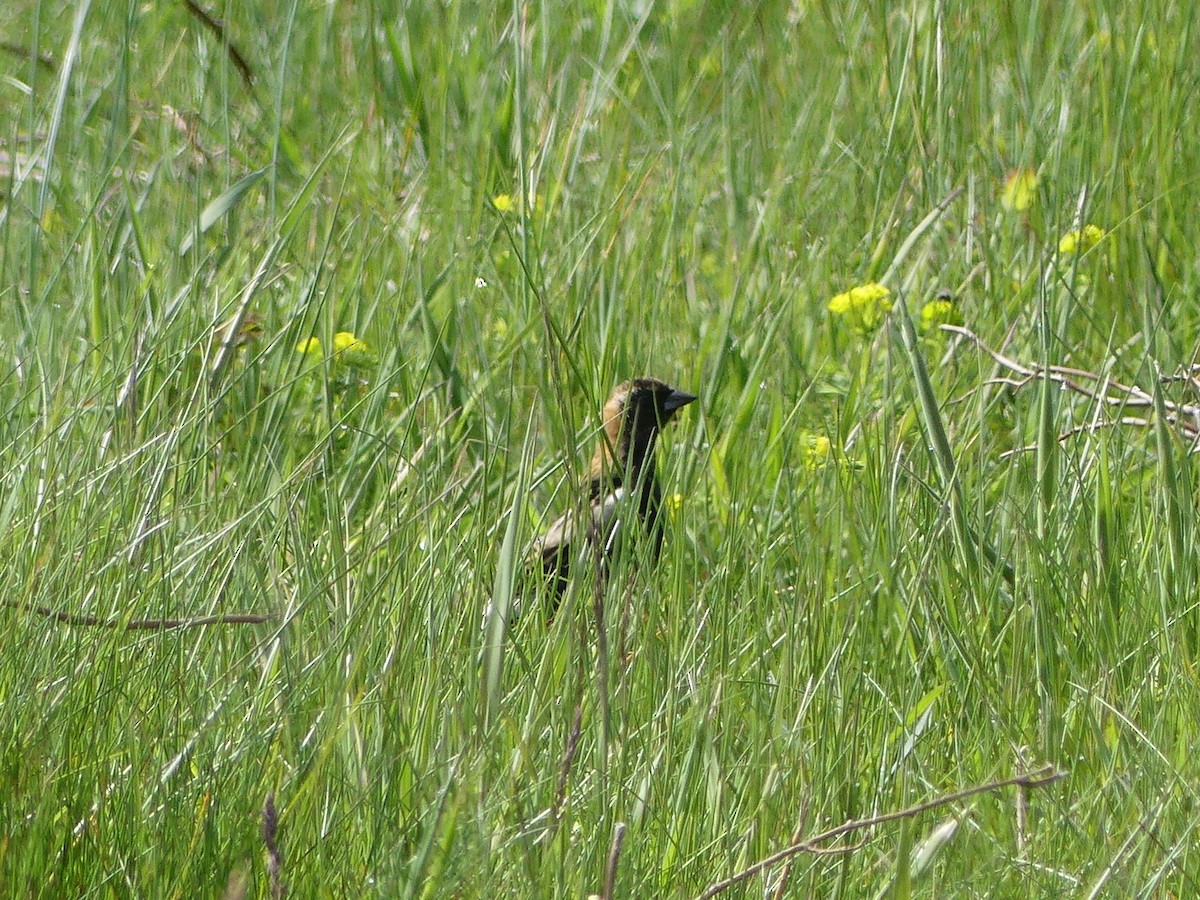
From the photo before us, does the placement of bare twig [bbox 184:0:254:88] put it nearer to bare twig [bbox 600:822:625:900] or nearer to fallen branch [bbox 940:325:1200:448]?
fallen branch [bbox 940:325:1200:448]

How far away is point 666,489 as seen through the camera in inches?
106

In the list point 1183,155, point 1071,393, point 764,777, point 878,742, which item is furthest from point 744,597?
point 1183,155

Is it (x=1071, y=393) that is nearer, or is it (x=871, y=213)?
(x=1071, y=393)

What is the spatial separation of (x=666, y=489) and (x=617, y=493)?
0.63 ft

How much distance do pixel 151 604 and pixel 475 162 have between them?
2379 millimetres

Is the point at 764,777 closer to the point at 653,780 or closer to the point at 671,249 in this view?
the point at 653,780

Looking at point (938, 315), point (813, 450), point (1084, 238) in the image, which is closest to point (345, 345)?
point (813, 450)

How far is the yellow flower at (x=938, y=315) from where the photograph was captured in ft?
12.7

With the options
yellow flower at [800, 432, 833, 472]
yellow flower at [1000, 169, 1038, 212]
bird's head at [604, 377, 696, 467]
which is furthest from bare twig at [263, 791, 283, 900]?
yellow flower at [1000, 169, 1038, 212]

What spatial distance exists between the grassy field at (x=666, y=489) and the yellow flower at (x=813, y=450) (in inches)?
0.9

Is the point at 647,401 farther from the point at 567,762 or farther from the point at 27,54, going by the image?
the point at 567,762

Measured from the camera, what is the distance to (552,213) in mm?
3773

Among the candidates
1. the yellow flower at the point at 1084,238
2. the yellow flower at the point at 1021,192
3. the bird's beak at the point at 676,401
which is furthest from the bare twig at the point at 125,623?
the yellow flower at the point at 1021,192

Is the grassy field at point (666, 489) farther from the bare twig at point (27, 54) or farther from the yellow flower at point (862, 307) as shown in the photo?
the bare twig at point (27, 54)
